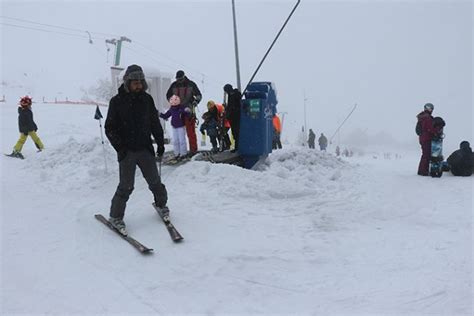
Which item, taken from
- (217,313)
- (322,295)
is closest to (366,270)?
(322,295)

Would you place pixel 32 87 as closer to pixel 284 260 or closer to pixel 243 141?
pixel 243 141

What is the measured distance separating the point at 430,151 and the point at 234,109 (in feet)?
15.7

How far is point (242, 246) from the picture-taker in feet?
15.6

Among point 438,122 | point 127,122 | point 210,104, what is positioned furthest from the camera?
point 210,104

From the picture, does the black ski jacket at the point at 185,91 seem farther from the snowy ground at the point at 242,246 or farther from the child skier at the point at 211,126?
the snowy ground at the point at 242,246

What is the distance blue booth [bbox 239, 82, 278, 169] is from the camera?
903 cm

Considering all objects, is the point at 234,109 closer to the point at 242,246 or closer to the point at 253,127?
the point at 253,127

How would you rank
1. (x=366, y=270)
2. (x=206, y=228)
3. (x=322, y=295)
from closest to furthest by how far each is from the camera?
(x=322, y=295), (x=366, y=270), (x=206, y=228)

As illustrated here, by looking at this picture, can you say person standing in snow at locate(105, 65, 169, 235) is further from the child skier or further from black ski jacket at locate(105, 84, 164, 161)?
the child skier

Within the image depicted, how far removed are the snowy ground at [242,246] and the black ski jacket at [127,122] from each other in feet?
3.62

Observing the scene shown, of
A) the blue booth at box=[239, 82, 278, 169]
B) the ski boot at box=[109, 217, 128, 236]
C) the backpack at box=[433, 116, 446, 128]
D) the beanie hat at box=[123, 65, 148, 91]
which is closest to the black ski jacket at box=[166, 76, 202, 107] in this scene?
the blue booth at box=[239, 82, 278, 169]

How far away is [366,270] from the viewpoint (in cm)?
409

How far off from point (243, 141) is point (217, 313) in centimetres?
611

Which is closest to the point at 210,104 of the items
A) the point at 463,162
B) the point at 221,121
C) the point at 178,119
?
the point at 221,121
